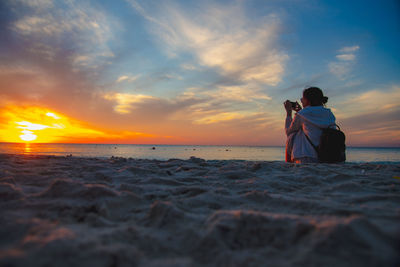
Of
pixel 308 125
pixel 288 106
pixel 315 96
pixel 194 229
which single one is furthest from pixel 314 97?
pixel 194 229

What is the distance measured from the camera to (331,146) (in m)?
3.94

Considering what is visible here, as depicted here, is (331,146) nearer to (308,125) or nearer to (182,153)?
(308,125)

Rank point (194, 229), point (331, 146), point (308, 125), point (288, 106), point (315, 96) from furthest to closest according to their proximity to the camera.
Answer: point (288, 106), point (315, 96), point (308, 125), point (331, 146), point (194, 229)

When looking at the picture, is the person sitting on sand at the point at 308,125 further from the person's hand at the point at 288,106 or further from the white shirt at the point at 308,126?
the person's hand at the point at 288,106

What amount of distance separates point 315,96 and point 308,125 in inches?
26.8

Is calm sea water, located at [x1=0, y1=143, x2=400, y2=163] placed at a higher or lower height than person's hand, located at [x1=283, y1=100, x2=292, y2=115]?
lower

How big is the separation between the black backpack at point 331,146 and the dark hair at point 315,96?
666 mm

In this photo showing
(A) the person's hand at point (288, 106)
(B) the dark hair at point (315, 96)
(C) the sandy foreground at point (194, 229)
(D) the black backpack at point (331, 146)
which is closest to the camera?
(C) the sandy foreground at point (194, 229)

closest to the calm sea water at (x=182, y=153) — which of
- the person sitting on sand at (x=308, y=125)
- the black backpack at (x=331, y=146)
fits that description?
the person sitting on sand at (x=308, y=125)

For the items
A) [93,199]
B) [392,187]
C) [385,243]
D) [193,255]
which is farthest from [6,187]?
[392,187]

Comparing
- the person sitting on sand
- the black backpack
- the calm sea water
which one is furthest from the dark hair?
the calm sea water

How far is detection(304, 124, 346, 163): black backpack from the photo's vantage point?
3820 millimetres

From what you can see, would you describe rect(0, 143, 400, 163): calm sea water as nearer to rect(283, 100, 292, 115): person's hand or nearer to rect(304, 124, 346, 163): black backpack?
rect(283, 100, 292, 115): person's hand

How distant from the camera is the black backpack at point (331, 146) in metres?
3.82
